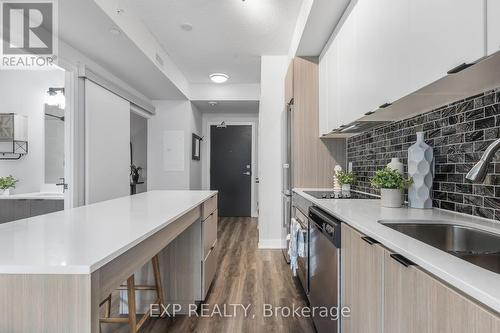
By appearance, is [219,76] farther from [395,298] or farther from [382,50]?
[395,298]

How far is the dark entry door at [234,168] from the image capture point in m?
6.40

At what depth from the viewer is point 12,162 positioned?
12.0 ft

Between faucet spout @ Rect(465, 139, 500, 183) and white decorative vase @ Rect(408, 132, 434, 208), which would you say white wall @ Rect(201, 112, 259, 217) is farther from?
faucet spout @ Rect(465, 139, 500, 183)

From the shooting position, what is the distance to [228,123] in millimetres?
6422

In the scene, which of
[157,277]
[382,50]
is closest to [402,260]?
[382,50]

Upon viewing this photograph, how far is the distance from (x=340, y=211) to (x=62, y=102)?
12.5ft

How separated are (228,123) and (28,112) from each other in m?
3.69

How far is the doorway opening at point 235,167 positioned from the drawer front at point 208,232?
370 cm

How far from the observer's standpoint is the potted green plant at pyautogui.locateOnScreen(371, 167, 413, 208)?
1.55 meters

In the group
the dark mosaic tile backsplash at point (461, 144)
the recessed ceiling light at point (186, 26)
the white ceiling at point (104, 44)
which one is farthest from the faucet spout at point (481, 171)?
the recessed ceiling light at point (186, 26)

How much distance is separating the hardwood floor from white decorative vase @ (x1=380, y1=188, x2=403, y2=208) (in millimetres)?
1018

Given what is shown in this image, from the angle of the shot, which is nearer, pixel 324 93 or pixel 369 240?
pixel 369 240

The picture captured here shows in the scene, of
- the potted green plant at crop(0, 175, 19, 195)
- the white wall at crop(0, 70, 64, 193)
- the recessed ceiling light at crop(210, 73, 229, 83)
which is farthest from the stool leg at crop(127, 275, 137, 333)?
the recessed ceiling light at crop(210, 73, 229, 83)

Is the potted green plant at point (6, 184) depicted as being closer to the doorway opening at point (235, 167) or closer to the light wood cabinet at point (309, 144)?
the light wood cabinet at point (309, 144)
